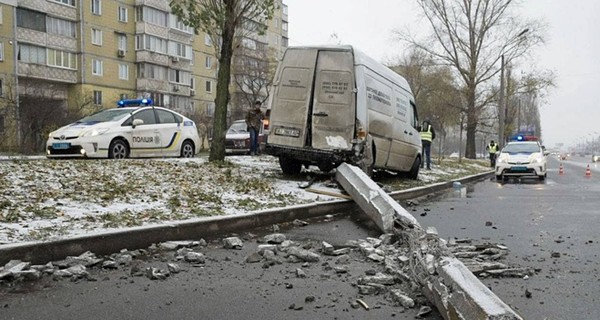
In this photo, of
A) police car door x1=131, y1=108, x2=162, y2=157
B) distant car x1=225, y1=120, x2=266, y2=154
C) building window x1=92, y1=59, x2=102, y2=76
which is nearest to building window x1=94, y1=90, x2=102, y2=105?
building window x1=92, y1=59, x2=102, y2=76

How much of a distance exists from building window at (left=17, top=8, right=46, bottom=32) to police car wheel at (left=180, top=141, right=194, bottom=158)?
29918 millimetres

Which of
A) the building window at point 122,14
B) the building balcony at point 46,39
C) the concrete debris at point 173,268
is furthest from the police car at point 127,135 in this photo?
the building window at point 122,14

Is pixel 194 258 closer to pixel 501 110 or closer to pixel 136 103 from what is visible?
pixel 136 103

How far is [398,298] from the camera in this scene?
3756mm

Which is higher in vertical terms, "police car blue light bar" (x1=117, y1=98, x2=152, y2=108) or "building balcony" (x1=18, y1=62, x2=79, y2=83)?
"building balcony" (x1=18, y1=62, x2=79, y2=83)

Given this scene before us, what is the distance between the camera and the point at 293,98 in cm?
1045

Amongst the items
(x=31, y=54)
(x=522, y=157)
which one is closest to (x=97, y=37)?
(x=31, y=54)

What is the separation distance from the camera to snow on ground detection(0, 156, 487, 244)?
5552 millimetres

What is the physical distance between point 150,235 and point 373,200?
3.34 m

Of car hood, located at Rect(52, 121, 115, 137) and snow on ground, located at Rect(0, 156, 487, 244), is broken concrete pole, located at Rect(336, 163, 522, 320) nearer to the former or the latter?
snow on ground, located at Rect(0, 156, 487, 244)

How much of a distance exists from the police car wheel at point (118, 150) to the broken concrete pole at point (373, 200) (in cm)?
572

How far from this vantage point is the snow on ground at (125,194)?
5.55 m

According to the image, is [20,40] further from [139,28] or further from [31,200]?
[31,200]

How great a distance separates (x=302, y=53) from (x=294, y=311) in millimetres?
7678
